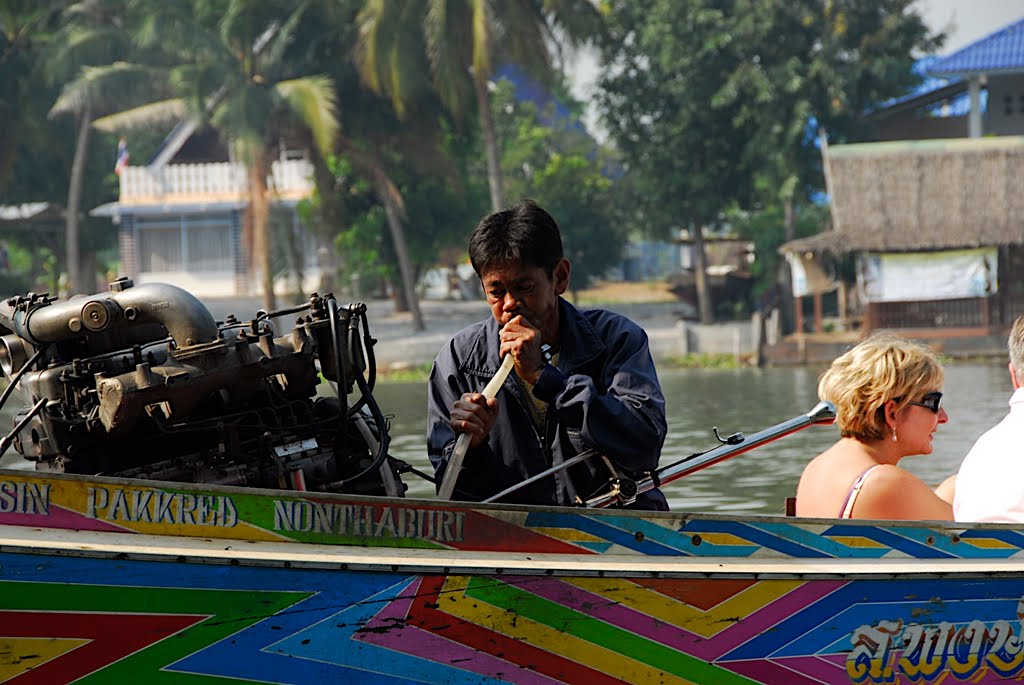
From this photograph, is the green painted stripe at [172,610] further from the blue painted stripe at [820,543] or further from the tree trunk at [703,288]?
the tree trunk at [703,288]

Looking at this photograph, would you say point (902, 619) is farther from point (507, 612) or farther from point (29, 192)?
point (29, 192)

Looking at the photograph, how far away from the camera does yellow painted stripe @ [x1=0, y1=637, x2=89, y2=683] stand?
9.89 ft

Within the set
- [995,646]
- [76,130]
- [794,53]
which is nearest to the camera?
[995,646]

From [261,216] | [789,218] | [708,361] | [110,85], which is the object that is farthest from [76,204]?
[789,218]

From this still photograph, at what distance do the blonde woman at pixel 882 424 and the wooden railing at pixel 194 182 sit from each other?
2956 centimetres

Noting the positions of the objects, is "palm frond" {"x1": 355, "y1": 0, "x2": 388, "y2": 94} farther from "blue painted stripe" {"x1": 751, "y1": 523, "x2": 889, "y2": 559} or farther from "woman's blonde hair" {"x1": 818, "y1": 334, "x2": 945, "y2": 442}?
"blue painted stripe" {"x1": 751, "y1": 523, "x2": 889, "y2": 559}

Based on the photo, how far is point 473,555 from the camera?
10.8 feet

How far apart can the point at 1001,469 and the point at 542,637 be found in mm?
1281

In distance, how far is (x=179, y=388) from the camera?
11.9ft

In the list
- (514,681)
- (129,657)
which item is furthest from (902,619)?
(129,657)

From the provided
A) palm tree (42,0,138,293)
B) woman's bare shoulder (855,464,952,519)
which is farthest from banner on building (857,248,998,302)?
woman's bare shoulder (855,464,952,519)

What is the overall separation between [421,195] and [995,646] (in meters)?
23.6

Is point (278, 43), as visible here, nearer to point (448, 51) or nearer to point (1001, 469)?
point (448, 51)

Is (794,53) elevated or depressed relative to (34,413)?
elevated
